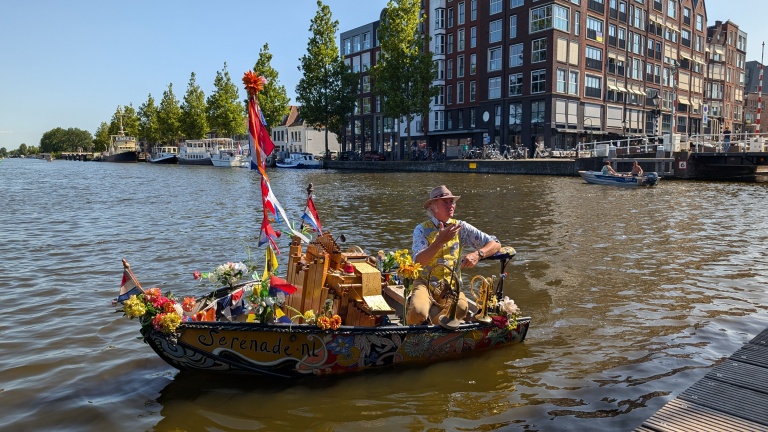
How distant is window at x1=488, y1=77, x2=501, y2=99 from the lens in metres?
61.6

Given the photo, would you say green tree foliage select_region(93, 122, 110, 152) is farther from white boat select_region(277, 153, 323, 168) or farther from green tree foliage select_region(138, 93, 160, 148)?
white boat select_region(277, 153, 323, 168)

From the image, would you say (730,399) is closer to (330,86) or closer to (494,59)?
(494,59)

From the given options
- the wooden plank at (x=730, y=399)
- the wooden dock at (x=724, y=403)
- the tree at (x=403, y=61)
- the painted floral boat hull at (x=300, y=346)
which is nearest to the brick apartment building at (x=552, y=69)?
the tree at (x=403, y=61)

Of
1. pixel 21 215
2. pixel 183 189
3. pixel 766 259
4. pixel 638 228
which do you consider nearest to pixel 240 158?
pixel 183 189

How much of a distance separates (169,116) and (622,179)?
96747 millimetres

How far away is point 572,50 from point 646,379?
5715 cm

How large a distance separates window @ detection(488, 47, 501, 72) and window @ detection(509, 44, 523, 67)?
1.61 m

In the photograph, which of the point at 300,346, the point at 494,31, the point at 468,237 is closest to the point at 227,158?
the point at 494,31

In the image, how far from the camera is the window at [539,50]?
186 ft

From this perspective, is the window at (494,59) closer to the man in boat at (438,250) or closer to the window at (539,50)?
the window at (539,50)

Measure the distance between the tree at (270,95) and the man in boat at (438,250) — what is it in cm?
7183

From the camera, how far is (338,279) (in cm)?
702

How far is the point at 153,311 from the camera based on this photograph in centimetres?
597

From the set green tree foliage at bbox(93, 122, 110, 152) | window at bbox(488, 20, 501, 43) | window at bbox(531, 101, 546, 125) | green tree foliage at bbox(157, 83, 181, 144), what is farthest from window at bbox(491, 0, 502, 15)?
green tree foliage at bbox(93, 122, 110, 152)
